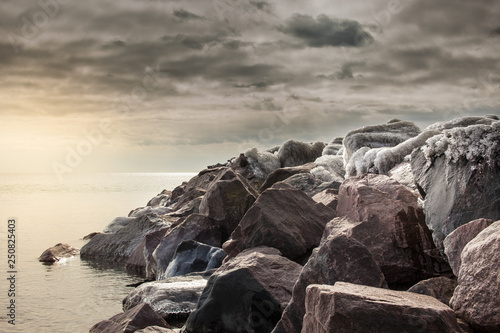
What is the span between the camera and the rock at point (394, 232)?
6.88 m

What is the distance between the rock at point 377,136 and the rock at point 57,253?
8.97 metres

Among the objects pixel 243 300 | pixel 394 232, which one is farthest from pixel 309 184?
pixel 243 300

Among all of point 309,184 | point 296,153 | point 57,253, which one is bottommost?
point 57,253

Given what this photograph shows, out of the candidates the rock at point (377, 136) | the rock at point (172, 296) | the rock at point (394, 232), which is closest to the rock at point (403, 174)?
the rock at point (394, 232)

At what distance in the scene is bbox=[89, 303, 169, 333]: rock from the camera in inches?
234

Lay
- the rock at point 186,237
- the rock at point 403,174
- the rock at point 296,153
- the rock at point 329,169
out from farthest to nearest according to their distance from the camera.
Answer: the rock at point 296,153, the rock at point 329,169, the rock at point 186,237, the rock at point 403,174

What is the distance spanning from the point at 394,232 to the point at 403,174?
2.41m

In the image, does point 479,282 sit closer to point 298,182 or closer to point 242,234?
point 242,234

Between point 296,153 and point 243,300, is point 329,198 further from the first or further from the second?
point 296,153

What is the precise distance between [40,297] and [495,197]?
8.54 metres

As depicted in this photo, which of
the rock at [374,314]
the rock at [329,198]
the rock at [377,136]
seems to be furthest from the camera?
the rock at [377,136]

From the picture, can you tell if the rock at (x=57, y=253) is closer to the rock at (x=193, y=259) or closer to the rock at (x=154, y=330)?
the rock at (x=193, y=259)

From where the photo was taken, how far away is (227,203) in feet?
36.1

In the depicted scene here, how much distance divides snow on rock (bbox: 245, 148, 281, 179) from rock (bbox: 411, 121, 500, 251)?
43.6 ft
